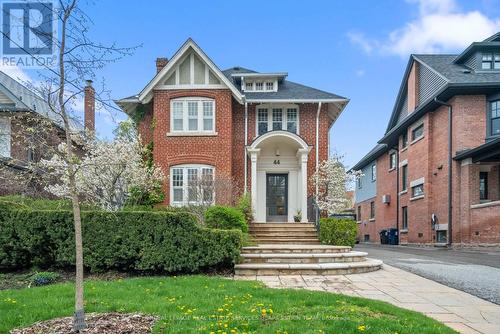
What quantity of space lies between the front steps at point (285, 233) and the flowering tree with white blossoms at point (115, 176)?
4.32m

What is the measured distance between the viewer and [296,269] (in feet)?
28.1

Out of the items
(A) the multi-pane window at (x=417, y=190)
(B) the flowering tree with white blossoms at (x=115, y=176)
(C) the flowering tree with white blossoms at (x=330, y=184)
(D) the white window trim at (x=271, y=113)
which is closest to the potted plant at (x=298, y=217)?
(C) the flowering tree with white blossoms at (x=330, y=184)

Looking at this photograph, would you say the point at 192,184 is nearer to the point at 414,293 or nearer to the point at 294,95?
the point at 294,95

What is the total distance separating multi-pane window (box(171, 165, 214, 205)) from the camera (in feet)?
43.9

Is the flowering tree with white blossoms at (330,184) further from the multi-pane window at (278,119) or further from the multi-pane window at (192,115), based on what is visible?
the multi-pane window at (192,115)

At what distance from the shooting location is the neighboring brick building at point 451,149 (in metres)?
16.2

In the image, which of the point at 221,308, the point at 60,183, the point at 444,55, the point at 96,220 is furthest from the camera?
the point at 444,55

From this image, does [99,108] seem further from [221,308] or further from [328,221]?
[328,221]

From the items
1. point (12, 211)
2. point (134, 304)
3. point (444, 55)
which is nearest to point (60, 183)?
point (12, 211)

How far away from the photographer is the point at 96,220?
26.8ft

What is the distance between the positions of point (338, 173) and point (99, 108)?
12.3 meters

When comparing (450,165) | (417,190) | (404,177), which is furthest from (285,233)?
(404,177)

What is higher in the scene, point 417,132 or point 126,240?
point 417,132

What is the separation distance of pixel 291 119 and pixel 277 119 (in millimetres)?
580
